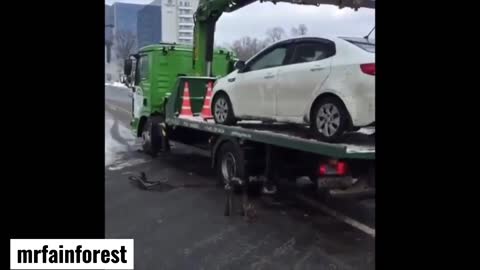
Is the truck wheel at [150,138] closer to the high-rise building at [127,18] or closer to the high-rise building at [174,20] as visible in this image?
the high-rise building at [174,20]

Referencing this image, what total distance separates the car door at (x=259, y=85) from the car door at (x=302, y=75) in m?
0.20

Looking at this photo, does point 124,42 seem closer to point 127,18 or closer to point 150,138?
point 127,18

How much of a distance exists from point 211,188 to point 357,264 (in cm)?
385

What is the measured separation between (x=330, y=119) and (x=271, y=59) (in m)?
1.73

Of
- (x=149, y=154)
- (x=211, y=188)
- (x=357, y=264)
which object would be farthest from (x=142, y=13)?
(x=357, y=264)

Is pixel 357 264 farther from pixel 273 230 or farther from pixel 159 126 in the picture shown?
pixel 159 126

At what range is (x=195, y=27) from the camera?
438 inches

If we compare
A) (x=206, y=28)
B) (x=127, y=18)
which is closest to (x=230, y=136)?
(x=206, y=28)

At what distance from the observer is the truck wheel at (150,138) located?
11.3 meters

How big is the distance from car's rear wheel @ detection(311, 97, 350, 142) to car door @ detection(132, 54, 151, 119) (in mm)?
5915

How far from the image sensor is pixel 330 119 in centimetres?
605

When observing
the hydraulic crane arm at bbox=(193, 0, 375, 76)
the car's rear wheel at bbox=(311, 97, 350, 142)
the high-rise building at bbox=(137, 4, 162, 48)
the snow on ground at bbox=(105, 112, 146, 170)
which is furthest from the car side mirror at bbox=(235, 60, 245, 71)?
the high-rise building at bbox=(137, 4, 162, 48)

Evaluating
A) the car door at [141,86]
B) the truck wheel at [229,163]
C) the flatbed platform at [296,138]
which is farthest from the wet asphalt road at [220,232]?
the car door at [141,86]

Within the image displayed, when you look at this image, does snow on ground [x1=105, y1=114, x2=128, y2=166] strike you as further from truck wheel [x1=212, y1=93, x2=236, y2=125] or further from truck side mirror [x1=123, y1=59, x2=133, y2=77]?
truck wheel [x1=212, y1=93, x2=236, y2=125]
